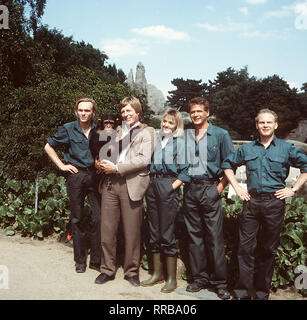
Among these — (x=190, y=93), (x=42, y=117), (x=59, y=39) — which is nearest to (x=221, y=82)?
(x=190, y=93)

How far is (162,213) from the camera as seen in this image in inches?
152

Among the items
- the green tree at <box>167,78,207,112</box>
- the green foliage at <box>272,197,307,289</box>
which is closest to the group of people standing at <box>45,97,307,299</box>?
the green foliage at <box>272,197,307,289</box>

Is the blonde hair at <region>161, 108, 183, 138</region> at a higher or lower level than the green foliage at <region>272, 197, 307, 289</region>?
higher

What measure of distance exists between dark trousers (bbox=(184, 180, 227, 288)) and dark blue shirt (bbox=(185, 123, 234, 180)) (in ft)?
0.38

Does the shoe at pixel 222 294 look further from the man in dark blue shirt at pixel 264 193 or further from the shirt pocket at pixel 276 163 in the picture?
the shirt pocket at pixel 276 163

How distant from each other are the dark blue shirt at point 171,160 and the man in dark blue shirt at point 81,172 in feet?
2.98

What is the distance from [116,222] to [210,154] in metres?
1.38

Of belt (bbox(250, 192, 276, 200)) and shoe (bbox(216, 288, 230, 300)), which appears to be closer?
belt (bbox(250, 192, 276, 200))

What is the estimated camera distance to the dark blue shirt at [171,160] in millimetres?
3867

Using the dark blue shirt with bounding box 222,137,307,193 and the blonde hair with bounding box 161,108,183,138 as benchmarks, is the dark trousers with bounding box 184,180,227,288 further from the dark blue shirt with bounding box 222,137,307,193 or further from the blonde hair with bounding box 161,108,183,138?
the blonde hair with bounding box 161,108,183,138

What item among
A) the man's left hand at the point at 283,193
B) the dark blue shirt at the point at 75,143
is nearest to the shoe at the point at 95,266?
the dark blue shirt at the point at 75,143

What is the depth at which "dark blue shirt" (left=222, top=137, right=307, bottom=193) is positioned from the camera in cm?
347
